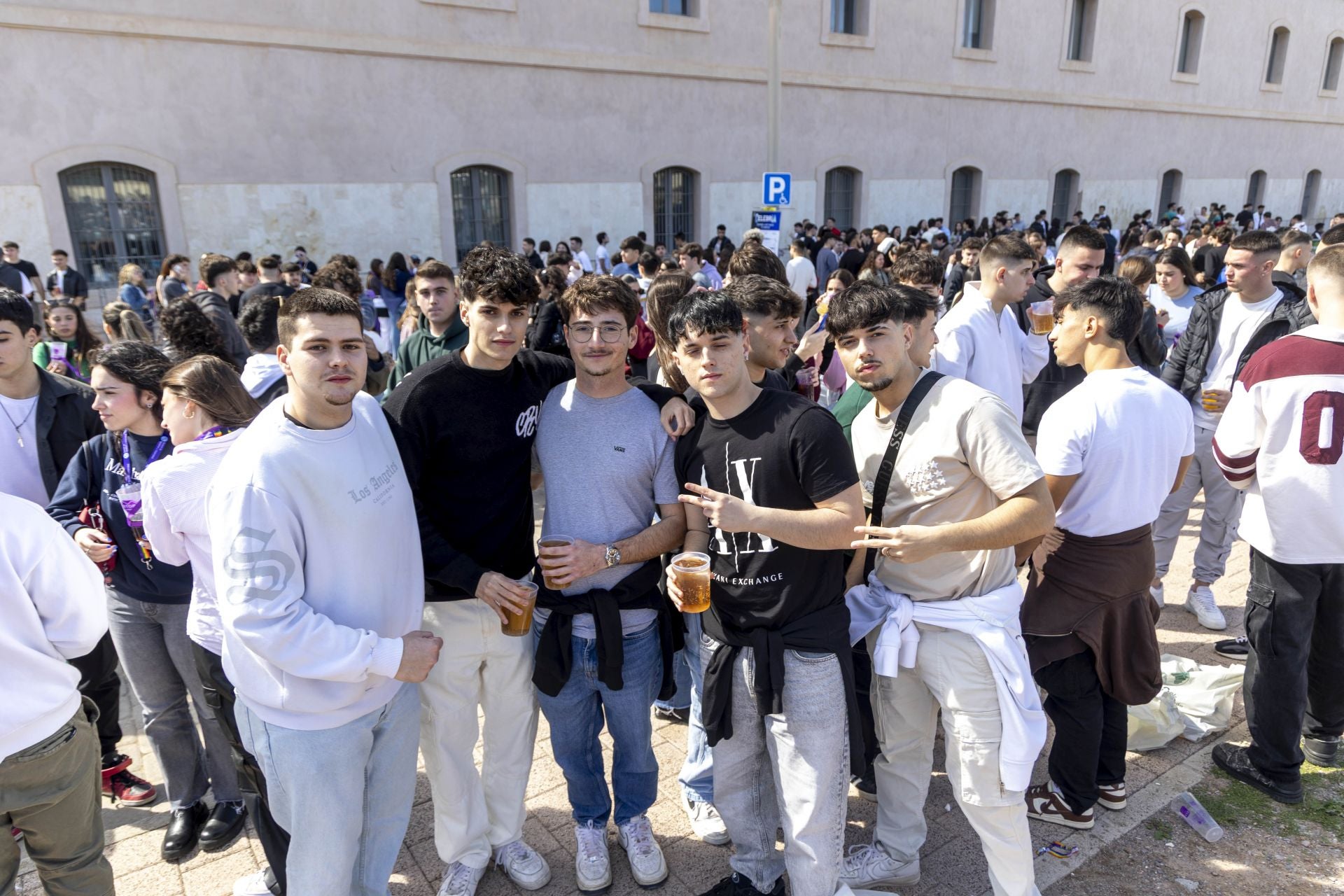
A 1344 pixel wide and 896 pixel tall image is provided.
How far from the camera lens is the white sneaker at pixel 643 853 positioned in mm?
2873

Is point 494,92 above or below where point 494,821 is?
above

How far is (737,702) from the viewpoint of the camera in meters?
2.60

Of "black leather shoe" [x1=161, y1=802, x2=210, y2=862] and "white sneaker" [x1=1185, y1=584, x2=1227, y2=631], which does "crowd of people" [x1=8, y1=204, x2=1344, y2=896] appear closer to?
"black leather shoe" [x1=161, y1=802, x2=210, y2=862]

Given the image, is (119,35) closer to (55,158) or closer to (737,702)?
(55,158)

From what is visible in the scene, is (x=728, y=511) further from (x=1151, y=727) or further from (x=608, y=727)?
(x=1151, y=727)

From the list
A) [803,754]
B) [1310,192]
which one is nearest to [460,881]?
[803,754]

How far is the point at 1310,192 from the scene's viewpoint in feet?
107

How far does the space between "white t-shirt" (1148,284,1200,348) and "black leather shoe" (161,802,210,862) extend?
6.69 metres

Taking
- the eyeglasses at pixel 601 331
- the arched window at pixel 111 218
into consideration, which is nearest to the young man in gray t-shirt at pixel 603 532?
the eyeglasses at pixel 601 331

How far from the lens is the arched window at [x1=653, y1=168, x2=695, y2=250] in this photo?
17781 millimetres

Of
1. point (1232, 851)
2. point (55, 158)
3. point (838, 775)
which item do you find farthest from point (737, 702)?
point (55, 158)

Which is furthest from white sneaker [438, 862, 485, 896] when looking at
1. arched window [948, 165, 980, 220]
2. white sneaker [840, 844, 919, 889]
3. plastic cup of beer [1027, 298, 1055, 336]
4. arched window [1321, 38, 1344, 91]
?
arched window [1321, 38, 1344, 91]

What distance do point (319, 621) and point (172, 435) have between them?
1.09 m

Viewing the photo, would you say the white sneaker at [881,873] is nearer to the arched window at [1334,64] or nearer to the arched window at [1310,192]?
the arched window at [1310,192]
